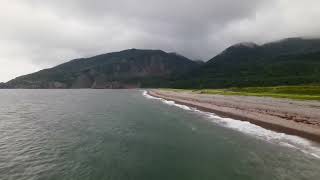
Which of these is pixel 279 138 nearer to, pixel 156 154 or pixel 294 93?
pixel 156 154

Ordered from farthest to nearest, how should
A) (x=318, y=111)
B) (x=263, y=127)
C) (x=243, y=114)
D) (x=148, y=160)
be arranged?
(x=243, y=114) → (x=318, y=111) → (x=263, y=127) → (x=148, y=160)

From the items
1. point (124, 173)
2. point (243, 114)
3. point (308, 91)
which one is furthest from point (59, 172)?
point (308, 91)

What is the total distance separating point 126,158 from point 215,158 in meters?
9.26

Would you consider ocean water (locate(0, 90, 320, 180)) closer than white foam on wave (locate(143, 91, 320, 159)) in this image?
Yes

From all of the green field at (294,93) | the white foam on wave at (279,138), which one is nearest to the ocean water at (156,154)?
the white foam on wave at (279,138)

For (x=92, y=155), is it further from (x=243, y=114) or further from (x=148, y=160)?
(x=243, y=114)

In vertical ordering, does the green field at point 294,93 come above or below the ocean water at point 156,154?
above

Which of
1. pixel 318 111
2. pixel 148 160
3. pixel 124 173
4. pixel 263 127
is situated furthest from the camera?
pixel 318 111

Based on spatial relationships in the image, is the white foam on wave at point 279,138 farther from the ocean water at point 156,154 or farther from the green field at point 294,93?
the green field at point 294,93

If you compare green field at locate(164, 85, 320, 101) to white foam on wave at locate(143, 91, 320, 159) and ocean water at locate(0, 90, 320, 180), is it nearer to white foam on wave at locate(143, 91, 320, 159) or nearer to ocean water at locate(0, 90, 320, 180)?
white foam on wave at locate(143, 91, 320, 159)

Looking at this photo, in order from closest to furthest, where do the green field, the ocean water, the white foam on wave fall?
the ocean water, the white foam on wave, the green field

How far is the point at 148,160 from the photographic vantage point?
96.4 feet

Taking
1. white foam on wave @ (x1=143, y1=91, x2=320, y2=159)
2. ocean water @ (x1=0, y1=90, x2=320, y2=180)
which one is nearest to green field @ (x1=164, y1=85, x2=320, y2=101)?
white foam on wave @ (x1=143, y1=91, x2=320, y2=159)

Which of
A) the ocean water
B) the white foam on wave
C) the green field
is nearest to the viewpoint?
the ocean water
